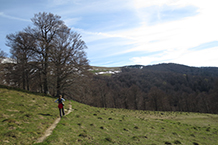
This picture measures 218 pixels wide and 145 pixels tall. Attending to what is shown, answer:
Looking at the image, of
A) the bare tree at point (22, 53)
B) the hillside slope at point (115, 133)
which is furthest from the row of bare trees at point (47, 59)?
the hillside slope at point (115, 133)

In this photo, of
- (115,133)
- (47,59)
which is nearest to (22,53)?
(47,59)

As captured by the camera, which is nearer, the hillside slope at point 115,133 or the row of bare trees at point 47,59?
the hillside slope at point 115,133

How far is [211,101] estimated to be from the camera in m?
83.6

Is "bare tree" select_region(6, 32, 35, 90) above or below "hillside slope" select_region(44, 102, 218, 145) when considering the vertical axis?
above

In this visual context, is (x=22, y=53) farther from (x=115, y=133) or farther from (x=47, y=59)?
(x=115, y=133)

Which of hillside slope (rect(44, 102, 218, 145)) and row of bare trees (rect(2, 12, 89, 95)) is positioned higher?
row of bare trees (rect(2, 12, 89, 95))

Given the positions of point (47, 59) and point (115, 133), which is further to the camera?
point (47, 59)

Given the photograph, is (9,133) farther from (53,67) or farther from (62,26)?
(62,26)

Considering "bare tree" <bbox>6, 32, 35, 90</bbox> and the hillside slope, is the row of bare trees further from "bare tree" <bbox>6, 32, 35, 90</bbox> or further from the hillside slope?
the hillside slope

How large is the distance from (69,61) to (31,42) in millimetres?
8229

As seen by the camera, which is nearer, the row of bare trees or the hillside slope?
the hillside slope

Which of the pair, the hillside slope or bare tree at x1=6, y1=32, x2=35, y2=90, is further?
bare tree at x1=6, y1=32, x2=35, y2=90

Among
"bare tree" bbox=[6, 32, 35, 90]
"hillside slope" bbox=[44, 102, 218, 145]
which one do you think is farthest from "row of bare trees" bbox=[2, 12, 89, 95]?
"hillside slope" bbox=[44, 102, 218, 145]

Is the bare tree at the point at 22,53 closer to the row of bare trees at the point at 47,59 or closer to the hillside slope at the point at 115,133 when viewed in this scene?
the row of bare trees at the point at 47,59
